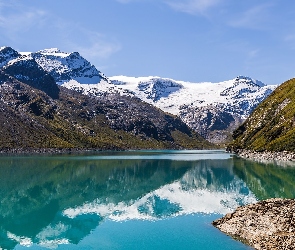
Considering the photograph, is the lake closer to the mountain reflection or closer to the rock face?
the mountain reflection

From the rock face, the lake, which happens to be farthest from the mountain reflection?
the rock face

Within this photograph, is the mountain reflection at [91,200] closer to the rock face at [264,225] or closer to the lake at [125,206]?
the lake at [125,206]

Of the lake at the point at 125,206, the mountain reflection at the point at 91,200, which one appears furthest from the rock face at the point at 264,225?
the mountain reflection at the point at 91,200

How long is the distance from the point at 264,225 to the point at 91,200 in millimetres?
46162

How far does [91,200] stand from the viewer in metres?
83.2

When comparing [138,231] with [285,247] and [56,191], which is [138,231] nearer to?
[285,247]

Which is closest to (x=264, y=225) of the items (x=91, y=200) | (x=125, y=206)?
(x=125, y=206)

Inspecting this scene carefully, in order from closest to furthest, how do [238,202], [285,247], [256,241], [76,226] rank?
[285,247], [256,241], [76,226], [238,202]

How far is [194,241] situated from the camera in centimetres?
4688

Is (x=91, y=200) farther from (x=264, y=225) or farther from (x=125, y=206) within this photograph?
(x=264, y=225)

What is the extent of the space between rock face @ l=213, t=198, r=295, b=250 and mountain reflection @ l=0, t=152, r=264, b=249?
13279 millimetres

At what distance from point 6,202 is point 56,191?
19580mm

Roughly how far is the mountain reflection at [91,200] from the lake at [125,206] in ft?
0.47

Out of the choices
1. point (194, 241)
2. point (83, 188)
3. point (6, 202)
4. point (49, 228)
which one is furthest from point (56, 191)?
point (194, 241)
